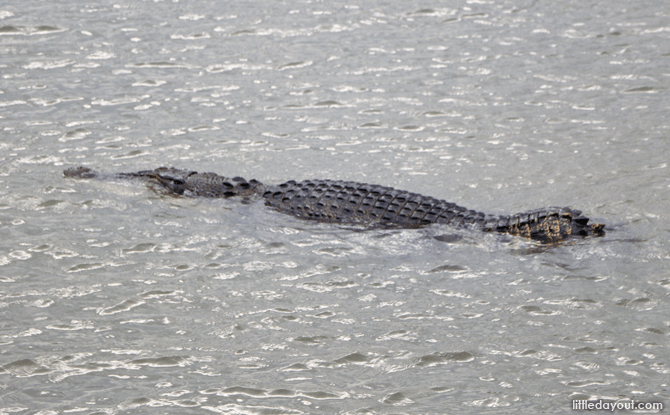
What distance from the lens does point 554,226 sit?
6.75 m

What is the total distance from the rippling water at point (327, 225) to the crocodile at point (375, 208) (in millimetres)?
152

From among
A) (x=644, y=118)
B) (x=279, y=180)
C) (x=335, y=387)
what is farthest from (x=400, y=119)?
(x=335, y=387)

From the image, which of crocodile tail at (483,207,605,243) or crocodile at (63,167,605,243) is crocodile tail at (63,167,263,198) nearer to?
crocodile at (63,167,605,243)

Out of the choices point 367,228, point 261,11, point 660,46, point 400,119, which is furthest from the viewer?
point 261,11

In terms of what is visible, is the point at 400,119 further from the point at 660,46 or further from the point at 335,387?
the point at 335,387

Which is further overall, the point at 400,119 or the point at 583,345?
the point at 400,119

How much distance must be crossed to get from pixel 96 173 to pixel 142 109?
84.7 inches

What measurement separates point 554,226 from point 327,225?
2109mm

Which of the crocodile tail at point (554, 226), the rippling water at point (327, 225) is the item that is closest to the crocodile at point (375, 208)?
the crocodile tail at point (554, 226)

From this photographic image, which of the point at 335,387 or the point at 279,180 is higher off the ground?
the point at 279,180

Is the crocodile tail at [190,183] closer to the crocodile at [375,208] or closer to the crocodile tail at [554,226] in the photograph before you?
the crocodile at [375,208]

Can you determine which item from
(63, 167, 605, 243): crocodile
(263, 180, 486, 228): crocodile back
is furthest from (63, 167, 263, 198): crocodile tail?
(263, 180, 486, 228): crocodile back

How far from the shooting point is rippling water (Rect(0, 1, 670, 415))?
4996 millimetres

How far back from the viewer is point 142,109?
34.4 feet
